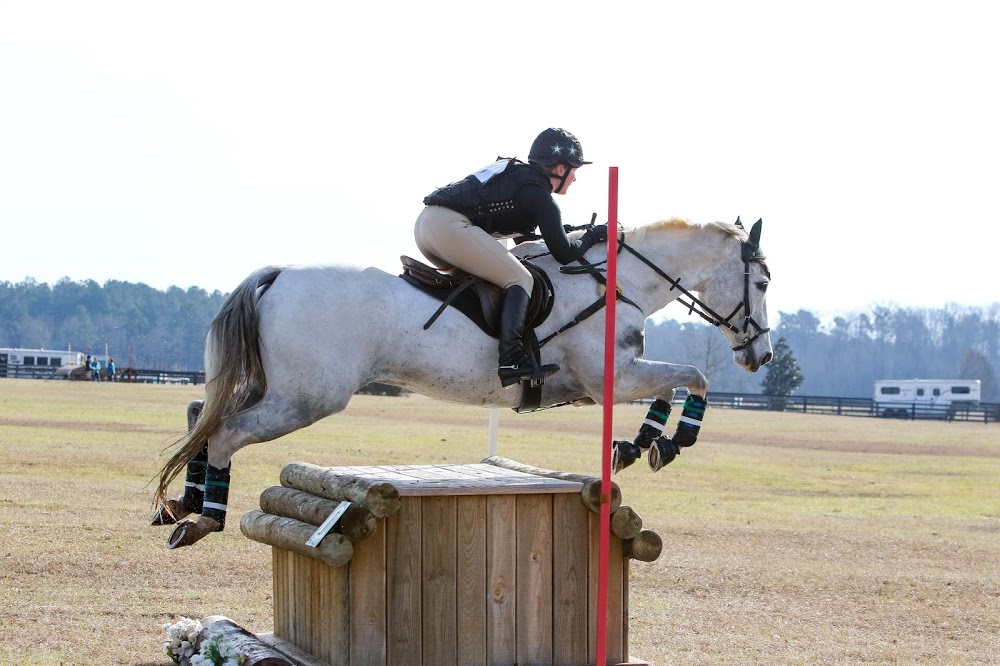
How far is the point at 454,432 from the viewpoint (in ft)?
109

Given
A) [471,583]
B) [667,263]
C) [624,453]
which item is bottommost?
[471,583]

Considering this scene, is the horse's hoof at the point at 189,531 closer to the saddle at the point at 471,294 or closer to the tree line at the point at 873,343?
the saddle at the point at 471,294

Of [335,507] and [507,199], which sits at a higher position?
[507,199]

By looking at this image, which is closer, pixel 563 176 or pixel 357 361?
pixel 357 361

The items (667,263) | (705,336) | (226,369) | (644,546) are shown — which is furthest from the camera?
(705,336)

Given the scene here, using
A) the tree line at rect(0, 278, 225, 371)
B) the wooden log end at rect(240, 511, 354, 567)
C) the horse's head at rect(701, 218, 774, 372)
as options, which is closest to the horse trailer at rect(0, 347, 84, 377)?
the tree line at rect(0, 278, 225, 371)

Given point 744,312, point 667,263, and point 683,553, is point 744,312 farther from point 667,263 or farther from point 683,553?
point 683,553

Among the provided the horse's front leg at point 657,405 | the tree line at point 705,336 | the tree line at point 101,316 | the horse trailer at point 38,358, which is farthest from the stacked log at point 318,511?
the tree line at point 101,316

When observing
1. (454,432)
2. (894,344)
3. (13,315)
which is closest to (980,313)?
(894,344)

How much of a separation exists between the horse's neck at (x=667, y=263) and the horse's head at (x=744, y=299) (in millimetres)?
100

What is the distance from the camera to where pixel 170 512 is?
662 centimetres

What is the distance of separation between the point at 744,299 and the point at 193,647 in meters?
4.23

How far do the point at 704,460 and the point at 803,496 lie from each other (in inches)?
272

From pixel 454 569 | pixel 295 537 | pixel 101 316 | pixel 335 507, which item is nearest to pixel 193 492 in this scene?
pixel 295 537
